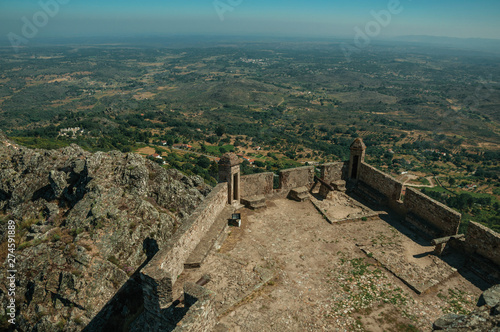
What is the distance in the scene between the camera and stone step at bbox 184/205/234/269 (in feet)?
30.1

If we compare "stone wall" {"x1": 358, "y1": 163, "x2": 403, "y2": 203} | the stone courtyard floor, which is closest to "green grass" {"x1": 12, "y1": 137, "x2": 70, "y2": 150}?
the stone courtyard floor

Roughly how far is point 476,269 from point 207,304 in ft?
28.6

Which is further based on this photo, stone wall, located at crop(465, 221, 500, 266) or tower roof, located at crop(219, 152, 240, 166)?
tower roof, located at crop(219, 152, 240, 166)

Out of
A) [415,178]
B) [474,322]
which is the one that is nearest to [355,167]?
[474,322]

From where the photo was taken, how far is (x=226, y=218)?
11742 millimetres

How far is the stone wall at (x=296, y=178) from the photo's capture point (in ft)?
46.9

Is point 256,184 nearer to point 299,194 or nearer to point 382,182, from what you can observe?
point 299,194

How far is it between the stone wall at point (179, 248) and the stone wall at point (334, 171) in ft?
18.0

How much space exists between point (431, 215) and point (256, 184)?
7.40 meters

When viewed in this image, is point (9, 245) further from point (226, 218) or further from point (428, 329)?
point (428, 329)

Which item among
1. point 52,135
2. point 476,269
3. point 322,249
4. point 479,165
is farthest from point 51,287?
point 479,165

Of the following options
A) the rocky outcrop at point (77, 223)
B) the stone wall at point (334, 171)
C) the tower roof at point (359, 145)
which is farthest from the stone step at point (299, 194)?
the rocky outcrop at point (77, 223)

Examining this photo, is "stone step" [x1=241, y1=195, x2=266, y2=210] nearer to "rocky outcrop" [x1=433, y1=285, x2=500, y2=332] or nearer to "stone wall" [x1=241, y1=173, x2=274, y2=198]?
"stone wall" [x1=241, y1=173, x2=274, y2=198]

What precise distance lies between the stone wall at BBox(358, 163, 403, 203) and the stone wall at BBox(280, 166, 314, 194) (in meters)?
2.70
